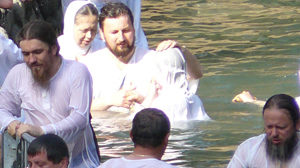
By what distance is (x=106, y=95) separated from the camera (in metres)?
9.78

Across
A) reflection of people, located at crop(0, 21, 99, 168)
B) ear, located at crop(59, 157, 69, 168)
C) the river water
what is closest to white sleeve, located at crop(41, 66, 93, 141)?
reflection of people, located at crop(0, 21, 99, 168)

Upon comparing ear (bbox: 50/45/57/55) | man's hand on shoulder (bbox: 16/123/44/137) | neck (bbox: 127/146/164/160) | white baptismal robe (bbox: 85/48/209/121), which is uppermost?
ear (bbox: 50/45/57/55)

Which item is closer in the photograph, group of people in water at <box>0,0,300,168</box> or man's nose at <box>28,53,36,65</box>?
group of people in water at <box>0,0,300,168</box>

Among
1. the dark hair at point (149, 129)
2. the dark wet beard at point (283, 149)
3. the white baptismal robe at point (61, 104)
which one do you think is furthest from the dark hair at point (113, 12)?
the dark hair at point (149, 129)

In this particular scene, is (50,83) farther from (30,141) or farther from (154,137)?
(154,137)

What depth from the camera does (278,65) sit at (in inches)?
556

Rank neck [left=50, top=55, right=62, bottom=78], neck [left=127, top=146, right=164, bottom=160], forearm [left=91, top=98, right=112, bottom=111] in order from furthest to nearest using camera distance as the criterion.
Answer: forearm [left=91, top=98, right=112, bottom=111], neck [left=50, top=55, right=62, bottom=78], neck [left=127, top=146, right=164, bottom=160]

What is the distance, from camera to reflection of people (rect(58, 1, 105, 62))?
9.70 m

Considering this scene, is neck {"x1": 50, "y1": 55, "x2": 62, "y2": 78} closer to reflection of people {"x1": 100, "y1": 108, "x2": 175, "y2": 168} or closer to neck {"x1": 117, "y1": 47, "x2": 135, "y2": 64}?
reflection of people {"x1": 100, "y1": 108, "x2": 175, "y2": 168}

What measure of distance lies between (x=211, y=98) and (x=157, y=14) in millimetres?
7495

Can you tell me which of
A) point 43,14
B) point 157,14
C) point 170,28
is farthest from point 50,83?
point 157,14

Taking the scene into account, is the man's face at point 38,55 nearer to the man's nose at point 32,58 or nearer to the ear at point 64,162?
the man's nose at point 32,58

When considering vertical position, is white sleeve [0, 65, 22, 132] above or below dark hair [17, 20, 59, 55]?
below

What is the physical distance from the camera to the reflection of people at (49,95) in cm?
668
